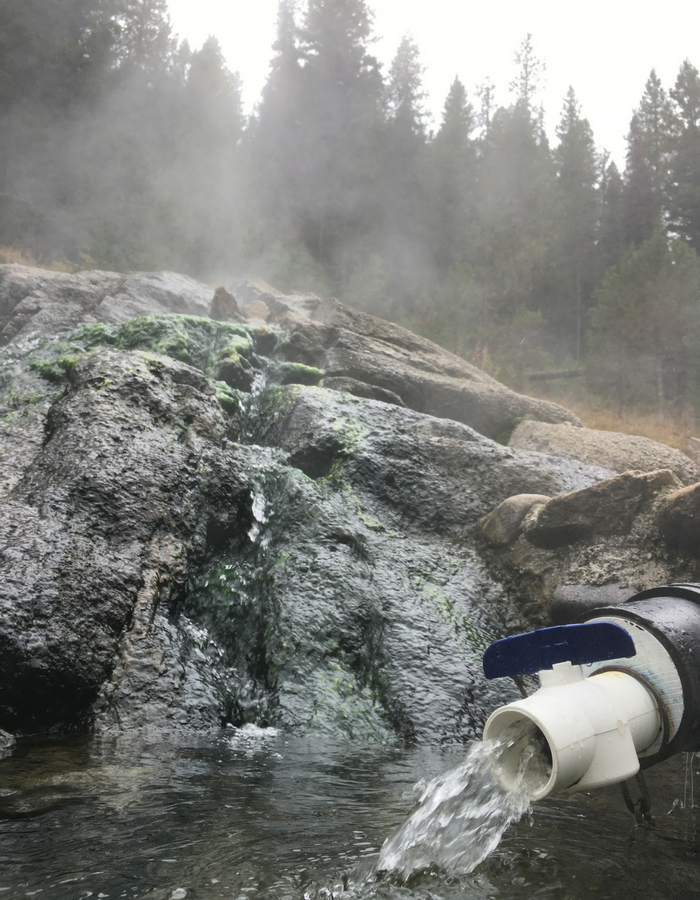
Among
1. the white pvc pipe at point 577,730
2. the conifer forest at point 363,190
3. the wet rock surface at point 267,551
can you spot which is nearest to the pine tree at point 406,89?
the conifer forest at point 363,190

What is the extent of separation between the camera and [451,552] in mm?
4848

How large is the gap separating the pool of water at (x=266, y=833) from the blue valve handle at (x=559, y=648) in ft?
1.80

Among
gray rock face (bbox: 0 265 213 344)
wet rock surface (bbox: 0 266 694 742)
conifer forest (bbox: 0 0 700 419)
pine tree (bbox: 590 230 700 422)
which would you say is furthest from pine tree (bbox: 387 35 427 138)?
wet rock surface (bbox: 0 266 694 742)

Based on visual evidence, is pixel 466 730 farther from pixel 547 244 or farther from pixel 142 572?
pixel 547 244

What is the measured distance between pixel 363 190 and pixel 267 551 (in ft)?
78.8

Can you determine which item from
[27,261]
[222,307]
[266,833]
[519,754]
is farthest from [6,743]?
[27,261]

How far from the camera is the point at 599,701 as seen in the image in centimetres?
155

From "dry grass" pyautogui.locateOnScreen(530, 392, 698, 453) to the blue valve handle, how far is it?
509 inches

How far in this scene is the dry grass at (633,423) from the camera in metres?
14.6

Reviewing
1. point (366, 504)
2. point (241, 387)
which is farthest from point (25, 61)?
point (366, 504)

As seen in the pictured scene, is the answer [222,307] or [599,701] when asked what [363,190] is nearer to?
[222,307]

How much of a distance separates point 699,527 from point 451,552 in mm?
1678

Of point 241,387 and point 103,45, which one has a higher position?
point 103,45

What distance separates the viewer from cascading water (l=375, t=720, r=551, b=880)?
1.57 m
